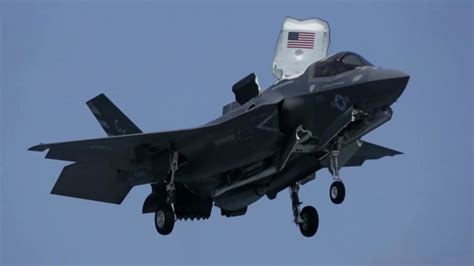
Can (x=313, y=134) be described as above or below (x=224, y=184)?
above

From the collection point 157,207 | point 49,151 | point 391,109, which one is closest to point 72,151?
point 49,151

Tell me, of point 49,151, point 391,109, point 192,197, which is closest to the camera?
point 391,109

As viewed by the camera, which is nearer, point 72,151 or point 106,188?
point 72,151

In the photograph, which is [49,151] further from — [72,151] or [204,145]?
[204,145]

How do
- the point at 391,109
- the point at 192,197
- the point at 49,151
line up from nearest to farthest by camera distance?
the point at 391,109 < the point at 49,151 < the point at 192,197

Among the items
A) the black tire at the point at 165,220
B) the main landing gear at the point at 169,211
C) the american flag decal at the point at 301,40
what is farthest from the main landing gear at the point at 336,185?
the black tire at the point at 165,220

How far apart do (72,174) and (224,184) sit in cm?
510

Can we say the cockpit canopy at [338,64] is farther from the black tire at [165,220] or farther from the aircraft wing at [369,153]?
the aircraft wing at [369,153]

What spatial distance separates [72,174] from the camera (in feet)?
119

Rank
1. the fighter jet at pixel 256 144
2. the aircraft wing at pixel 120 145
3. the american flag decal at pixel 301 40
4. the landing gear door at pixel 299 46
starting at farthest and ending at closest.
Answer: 1. the american flag decal at pixel 301 40
2. the landing gear door at pixel 299 46
3. the aircraft wing at pixel 120 145
4. the fighter jet at pixel 256 144

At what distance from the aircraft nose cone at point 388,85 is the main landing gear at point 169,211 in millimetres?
6913

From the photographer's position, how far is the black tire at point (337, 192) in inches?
1227

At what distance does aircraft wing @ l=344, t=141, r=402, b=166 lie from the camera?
37875 mm

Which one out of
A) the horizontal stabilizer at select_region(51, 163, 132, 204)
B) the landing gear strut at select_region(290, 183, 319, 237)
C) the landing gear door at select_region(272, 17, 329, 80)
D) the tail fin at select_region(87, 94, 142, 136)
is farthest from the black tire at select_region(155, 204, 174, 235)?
the landing gear door at select_region(272, 17, 329, 80)
